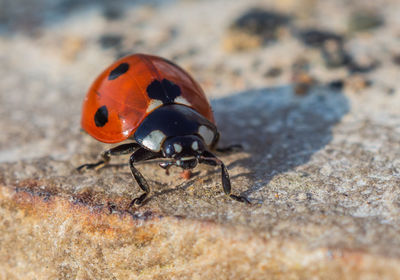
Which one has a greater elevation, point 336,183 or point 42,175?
point 42,175

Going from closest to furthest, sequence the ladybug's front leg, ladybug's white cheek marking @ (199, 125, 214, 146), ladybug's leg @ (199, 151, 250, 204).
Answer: ladybug's leg @ (199, 151, 250, 204) < ladybug's white cheek marking @ (199, 125, 214, 146) < the ladybug's front leg

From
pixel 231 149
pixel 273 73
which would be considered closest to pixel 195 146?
pixel 231 149

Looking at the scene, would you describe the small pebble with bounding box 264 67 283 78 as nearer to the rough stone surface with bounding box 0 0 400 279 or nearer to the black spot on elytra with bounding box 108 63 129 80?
the rough stone surface with bounding box 0 0 400 279

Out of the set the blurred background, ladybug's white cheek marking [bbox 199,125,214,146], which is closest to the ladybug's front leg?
ladybug's white cheek marking [bbox 199,125,214,146]

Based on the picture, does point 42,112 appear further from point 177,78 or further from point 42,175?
point 177,78

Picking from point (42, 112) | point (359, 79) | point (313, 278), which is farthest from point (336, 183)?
point (42, 112)

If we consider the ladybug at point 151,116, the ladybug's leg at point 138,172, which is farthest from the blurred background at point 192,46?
the ladybug's leg at point 138,172
